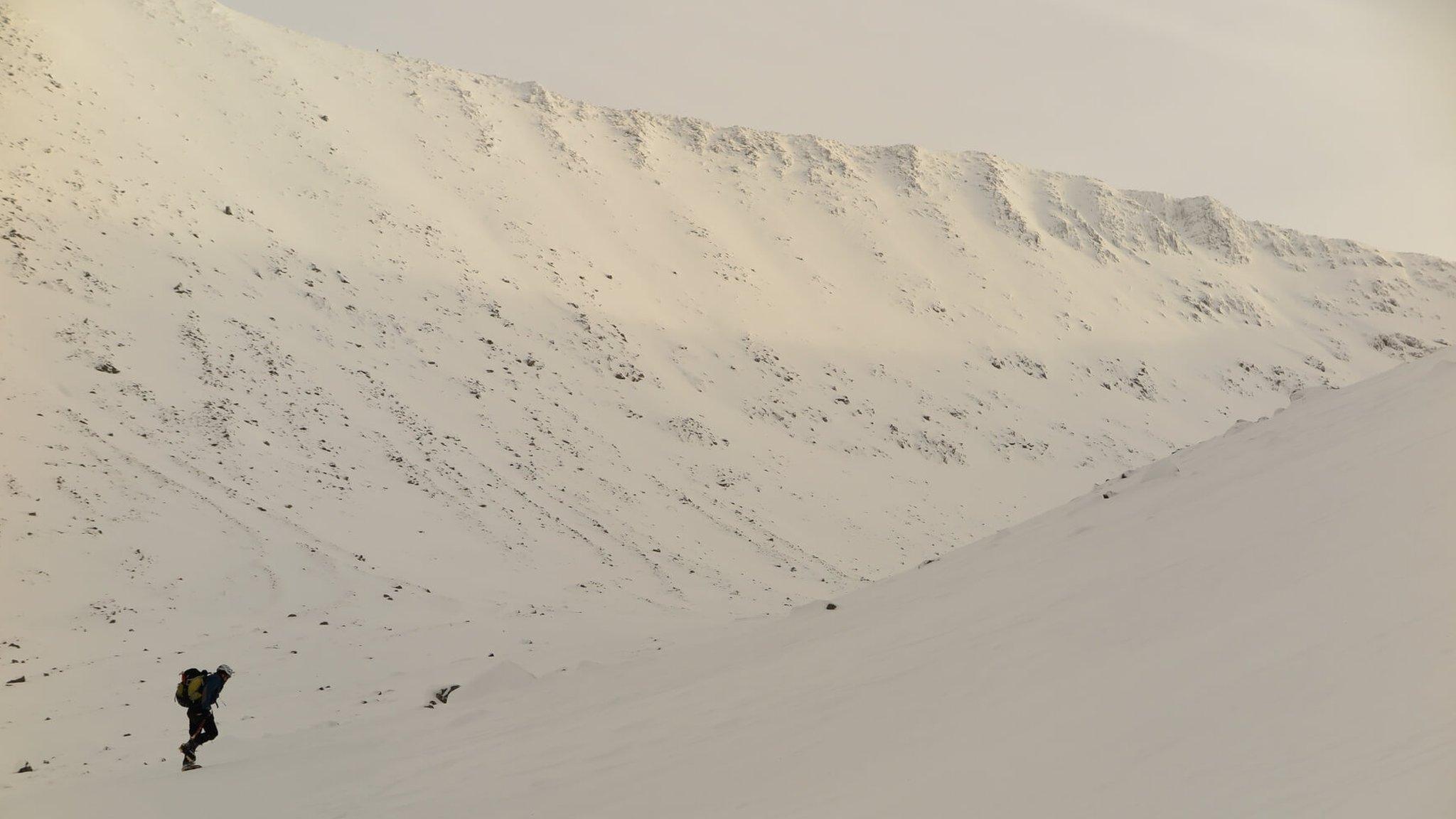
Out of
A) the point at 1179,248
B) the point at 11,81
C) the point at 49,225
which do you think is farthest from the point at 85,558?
the point at 1179,248

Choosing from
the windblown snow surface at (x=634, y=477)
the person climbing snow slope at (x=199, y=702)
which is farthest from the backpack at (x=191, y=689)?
the windblown snow surface at (x=634, y=477)

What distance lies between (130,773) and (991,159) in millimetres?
77665

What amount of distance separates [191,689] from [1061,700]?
9451 millimetres

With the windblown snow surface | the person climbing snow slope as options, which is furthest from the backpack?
the windblown snow surface

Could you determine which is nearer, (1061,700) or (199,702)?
(1061,700)

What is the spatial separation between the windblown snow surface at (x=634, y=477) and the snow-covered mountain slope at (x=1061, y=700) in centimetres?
5

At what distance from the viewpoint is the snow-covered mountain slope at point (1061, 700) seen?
4.23m

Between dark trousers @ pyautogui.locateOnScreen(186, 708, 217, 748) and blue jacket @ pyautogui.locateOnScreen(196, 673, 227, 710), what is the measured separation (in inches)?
2.9

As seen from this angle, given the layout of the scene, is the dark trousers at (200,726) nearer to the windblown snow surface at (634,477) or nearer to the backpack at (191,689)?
the backpack at (191,689)

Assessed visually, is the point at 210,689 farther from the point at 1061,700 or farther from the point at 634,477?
the point at 634,477

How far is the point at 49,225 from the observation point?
2641 centimetres

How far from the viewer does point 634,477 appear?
102ft

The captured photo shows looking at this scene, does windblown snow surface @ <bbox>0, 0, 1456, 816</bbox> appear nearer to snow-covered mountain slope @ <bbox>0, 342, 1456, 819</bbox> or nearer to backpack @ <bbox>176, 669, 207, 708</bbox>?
snow-covered mountain slope @ <bbox>0, 342, 1456, 819</bbox>

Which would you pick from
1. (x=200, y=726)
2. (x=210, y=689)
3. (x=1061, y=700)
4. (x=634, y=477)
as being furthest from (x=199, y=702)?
(x=634, y=477)
